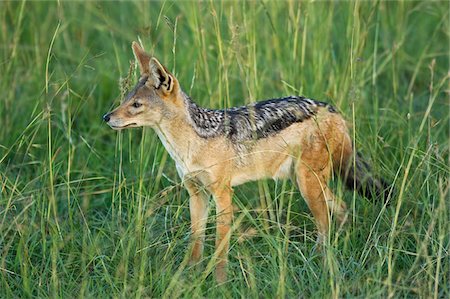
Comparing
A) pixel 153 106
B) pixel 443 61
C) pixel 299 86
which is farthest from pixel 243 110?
pixel 443 61

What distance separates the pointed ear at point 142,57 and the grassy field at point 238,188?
3.5 inches

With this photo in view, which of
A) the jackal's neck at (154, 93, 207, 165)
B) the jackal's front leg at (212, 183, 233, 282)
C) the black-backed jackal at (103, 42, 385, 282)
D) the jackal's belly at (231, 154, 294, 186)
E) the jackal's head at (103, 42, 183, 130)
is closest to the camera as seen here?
the jackal's front leg at (212, 183, 233, 282)

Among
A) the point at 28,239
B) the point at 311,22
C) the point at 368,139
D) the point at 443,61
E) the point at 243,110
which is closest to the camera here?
the point at 28,239

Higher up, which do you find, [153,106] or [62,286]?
[153,106]

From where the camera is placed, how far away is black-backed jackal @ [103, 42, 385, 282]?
229 inches

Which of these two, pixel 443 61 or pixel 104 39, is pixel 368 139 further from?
pixel 104 39

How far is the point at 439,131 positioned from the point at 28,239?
3.35m

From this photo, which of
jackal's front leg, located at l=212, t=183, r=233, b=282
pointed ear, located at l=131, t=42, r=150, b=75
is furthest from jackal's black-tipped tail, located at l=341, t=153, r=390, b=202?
pointed ear, located at l=131, t=42, r=150, b=75

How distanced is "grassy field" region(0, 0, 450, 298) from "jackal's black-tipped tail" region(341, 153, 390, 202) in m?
0.07

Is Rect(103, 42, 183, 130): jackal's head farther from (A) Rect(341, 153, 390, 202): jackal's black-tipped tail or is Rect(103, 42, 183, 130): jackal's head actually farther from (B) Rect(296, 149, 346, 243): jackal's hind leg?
(A) Rect(341, 153, 390, 202): jackal's black-tipped tail

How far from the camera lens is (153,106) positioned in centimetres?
580

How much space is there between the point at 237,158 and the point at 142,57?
36.6 inches

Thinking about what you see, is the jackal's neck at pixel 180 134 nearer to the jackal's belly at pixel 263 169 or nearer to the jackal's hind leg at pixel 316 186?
the jackal's belly at pixel 263 169

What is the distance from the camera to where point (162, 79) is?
5801mm
